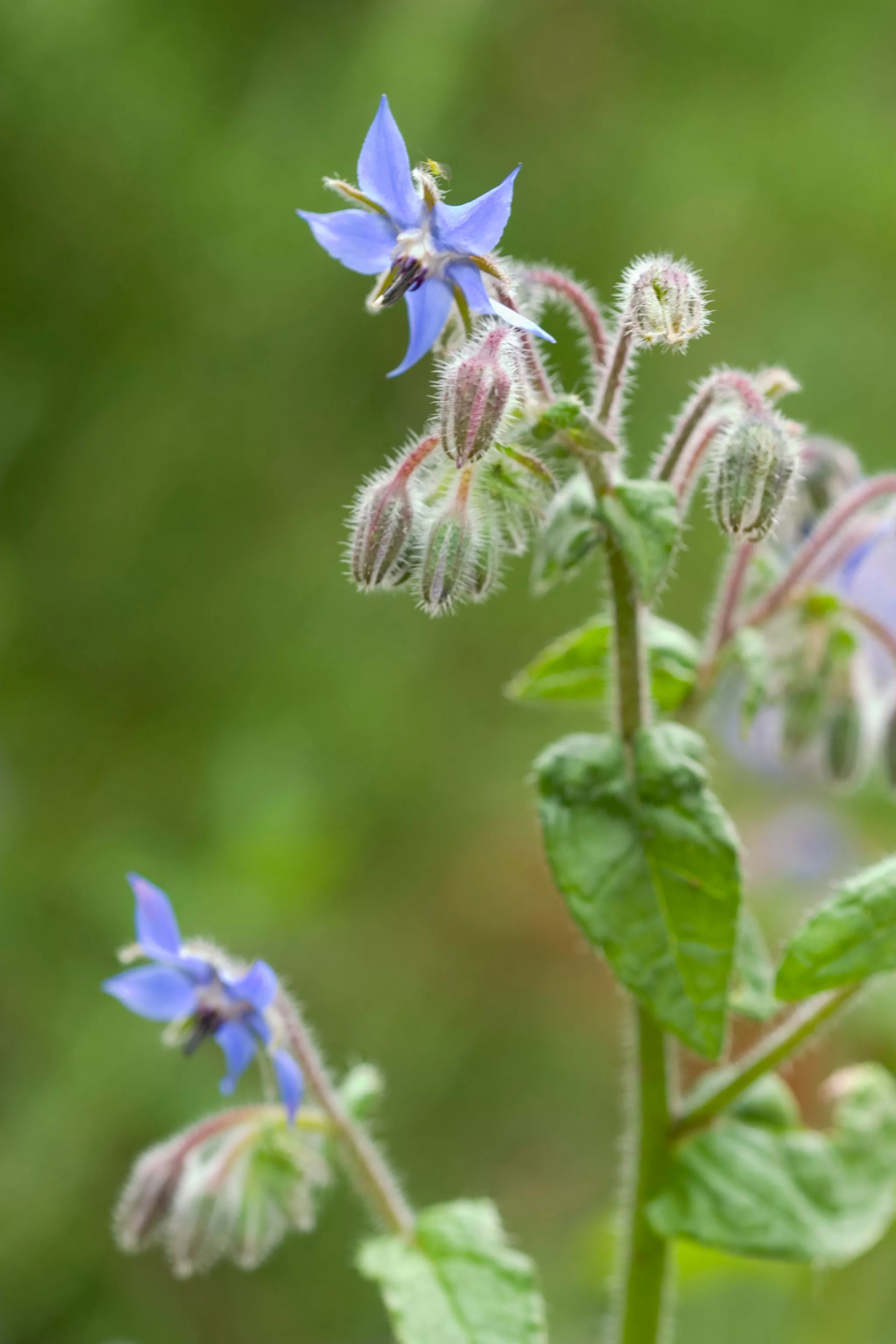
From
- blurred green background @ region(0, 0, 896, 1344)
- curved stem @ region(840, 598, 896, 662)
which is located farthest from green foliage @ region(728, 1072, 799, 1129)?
blurred green background @ region(0, 0, 896, 1344)

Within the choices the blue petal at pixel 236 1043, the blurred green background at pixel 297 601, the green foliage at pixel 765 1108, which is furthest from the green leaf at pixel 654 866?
the blurred green background at pixel 297 601

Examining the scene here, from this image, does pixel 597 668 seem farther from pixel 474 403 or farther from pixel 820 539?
pixel 474 403

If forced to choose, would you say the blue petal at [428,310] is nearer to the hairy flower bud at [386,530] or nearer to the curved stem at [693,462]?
the hairy flower bud at [386,530]

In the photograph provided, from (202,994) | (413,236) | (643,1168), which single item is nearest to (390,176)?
(413,236)

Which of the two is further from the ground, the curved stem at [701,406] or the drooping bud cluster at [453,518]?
the curved stem at [701,406]

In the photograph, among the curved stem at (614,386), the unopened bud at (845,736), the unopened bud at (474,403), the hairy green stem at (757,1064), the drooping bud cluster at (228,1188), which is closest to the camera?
the unopened bud at (474,403)
